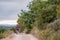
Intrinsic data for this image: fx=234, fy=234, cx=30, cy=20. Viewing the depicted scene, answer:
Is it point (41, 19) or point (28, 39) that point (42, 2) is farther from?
point (28, 39)

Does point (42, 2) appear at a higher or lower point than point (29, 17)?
higher

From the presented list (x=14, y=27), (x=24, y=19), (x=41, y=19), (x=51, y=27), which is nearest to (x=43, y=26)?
(x=41, y=19)

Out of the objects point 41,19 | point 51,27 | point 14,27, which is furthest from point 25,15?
point 51,27

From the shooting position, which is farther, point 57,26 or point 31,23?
Result: point 31,23

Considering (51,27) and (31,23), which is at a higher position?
(51,27)

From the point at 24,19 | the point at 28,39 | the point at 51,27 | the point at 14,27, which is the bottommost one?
the point at 14,27

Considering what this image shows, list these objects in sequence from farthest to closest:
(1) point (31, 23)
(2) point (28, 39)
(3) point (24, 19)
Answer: (3) point (24, 19) → (1) point (31, 23) → (2) point (28, 39)

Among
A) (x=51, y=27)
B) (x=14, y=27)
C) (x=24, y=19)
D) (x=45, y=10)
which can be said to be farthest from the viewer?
(x=14, y=27)

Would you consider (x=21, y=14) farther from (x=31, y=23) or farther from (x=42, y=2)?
(x=42, y=2)

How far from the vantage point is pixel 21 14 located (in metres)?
33.8

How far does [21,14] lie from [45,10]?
40.8ft

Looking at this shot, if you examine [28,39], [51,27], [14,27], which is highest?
[51,27]

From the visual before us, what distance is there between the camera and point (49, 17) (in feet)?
71.1

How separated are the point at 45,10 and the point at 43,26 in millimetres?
1661
